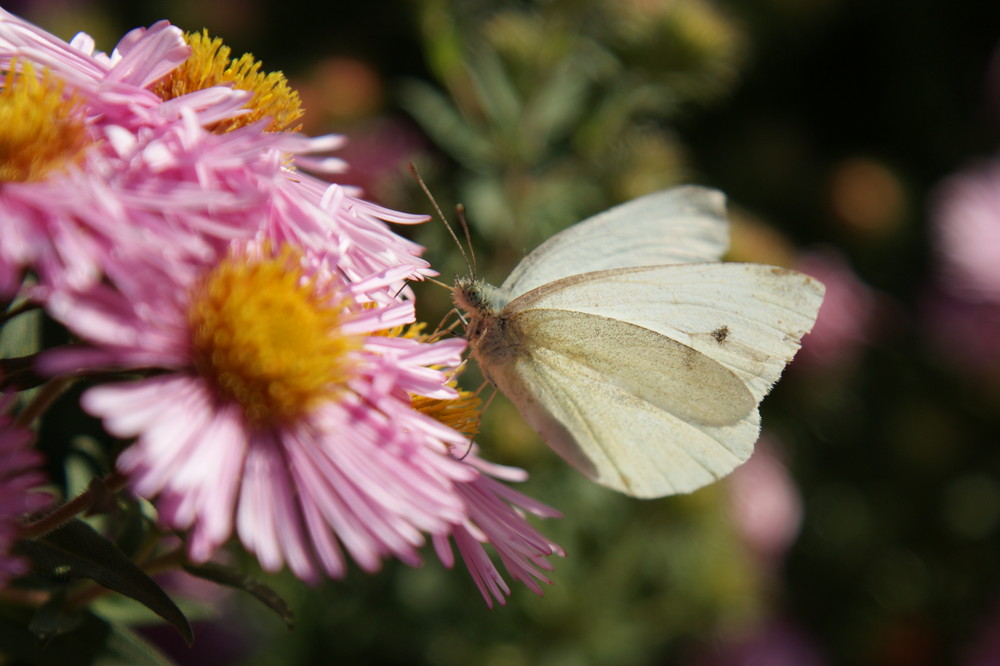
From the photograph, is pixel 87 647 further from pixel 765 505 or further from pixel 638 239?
pixel 765 505

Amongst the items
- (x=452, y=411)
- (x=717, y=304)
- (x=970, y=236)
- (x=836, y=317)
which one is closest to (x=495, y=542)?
(x=452, y=411)

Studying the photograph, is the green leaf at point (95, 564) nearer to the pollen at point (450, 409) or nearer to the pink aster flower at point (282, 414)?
the pink aster flower at point (282, 414)

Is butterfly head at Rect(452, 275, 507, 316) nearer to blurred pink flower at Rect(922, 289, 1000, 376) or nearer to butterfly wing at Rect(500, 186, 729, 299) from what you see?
butterfly wing at Rect(500, 186, 729, 299)

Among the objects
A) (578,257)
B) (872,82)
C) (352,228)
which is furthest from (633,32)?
(872,82)

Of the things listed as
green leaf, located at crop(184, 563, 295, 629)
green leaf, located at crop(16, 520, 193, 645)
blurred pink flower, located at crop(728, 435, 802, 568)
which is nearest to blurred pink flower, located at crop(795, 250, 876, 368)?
blurred pink flower, located at crop(728, 435, 802, 568)

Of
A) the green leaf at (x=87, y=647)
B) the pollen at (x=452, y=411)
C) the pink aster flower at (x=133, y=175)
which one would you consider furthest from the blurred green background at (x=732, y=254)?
the pink aster flower at (x=133, y=175)

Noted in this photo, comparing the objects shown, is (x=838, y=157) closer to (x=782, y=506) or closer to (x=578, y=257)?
(x=782, y=506)
